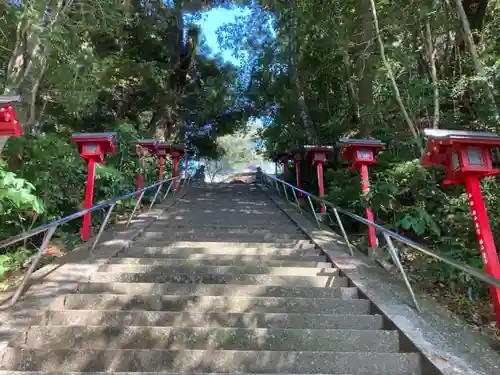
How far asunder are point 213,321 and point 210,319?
0.03 metres

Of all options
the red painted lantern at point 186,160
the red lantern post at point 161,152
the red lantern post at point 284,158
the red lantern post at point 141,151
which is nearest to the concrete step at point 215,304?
the red lantern post at point 141,151

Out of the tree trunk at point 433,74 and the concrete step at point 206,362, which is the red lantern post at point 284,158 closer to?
the tree trunk at point 433,74

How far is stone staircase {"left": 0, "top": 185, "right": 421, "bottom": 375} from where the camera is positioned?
3.09 meters

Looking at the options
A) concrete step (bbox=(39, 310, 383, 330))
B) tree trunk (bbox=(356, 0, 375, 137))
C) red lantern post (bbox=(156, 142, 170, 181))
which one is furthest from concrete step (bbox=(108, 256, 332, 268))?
red lantern post (bbox=(156, 142, 170, 181))

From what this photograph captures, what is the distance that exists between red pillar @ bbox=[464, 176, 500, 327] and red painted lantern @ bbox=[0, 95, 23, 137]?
4365 mm

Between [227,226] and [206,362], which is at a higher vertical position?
[227,226]

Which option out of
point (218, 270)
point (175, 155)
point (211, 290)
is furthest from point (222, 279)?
point (175, 155)

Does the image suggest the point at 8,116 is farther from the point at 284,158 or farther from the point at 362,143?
the point at 284,158

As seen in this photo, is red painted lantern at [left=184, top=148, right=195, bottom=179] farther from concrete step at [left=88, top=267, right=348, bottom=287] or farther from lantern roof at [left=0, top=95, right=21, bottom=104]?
lantern roof at [left=0, top=95, right=21, bottom=104]

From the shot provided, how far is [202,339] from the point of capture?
3398 mm

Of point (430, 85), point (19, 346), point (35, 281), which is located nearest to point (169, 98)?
point (430, 85)

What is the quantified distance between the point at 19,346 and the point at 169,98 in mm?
11322

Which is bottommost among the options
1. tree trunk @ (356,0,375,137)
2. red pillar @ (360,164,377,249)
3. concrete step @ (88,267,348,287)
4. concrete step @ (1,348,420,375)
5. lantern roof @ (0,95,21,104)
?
concrete step @ (1,348,420,375)

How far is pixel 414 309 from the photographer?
3848 mm
